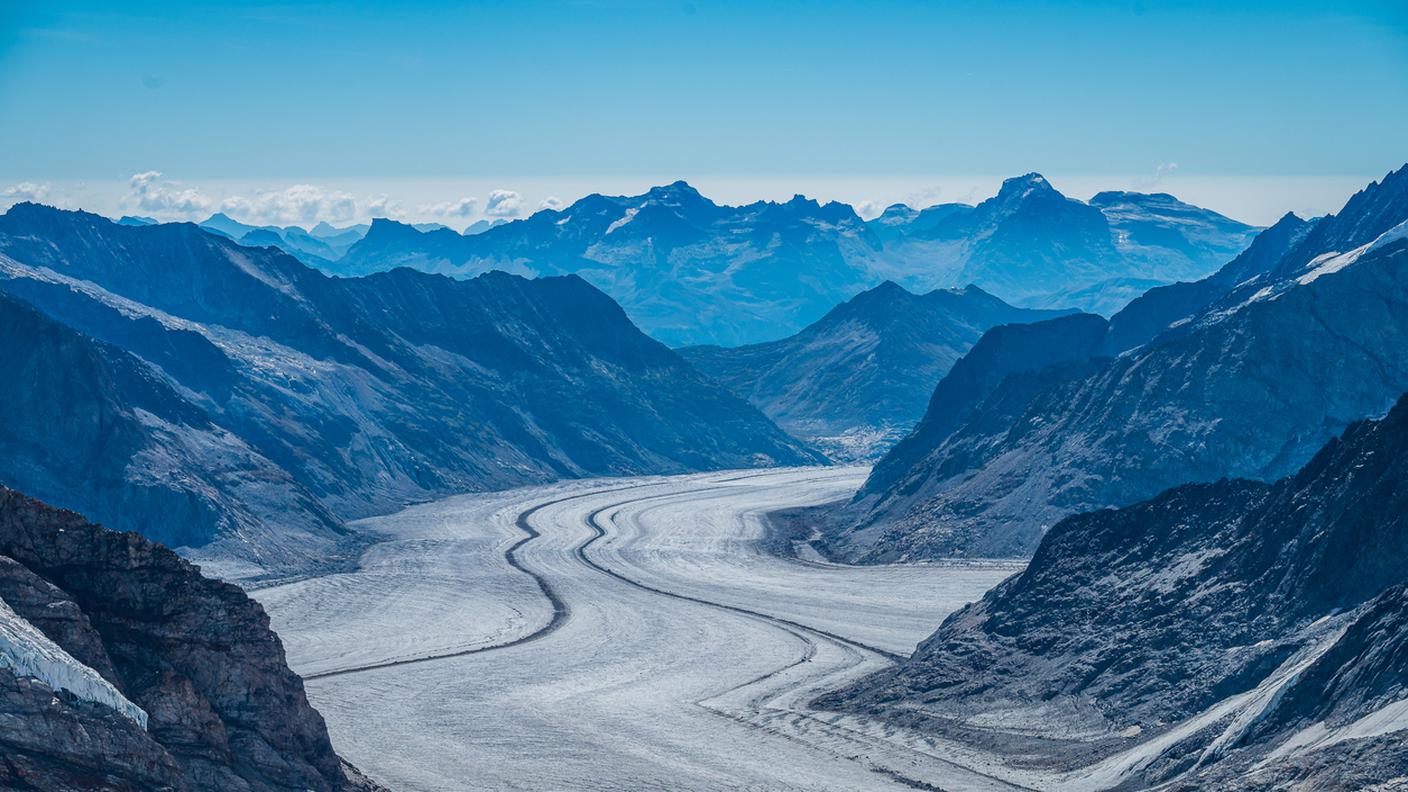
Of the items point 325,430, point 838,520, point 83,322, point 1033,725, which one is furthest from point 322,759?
point 83,322

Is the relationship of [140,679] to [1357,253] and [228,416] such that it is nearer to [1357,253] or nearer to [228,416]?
[1357,253]

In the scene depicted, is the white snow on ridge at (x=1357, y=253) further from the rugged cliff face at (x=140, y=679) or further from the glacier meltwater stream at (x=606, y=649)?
the rugged cliff face at (x=140, y=679)

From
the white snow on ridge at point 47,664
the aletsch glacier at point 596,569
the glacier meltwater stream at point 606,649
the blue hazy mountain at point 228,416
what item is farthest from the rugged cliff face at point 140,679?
the blue hazy mountain at point 228,416

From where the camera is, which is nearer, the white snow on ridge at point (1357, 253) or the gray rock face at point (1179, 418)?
the gray rock face at point (1179, 418)

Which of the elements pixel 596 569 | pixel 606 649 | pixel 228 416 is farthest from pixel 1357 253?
pixel 228 416

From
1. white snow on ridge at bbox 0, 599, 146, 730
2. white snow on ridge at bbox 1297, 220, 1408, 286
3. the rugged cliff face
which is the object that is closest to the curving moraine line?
the rugged cliff face

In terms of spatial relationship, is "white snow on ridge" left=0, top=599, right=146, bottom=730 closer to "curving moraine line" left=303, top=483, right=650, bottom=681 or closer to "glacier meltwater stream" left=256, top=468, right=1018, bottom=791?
"glacier meltwater stream" left=256, top=468, right=1018, bottom=791
